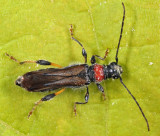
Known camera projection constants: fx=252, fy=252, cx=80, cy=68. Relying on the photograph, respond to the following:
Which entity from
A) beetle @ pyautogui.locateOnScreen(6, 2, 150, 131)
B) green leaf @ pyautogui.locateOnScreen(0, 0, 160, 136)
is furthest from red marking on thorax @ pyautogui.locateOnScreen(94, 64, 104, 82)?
green leaf @ pyautogui.locateOnScreen(0, 0, 160, 136)

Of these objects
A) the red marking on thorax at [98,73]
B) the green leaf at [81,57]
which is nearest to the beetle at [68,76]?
the red marking on thorax at [98,73]

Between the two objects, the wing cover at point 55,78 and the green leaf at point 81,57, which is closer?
the green leaf at point 81,57

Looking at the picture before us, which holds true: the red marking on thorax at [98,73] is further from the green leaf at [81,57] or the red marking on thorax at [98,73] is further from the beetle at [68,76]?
the green leaf at [81,57]

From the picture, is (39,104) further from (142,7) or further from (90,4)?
(142,7)

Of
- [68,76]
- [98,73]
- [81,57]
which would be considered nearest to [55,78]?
[68,76]

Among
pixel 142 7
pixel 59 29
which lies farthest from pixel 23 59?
pixel 142 7

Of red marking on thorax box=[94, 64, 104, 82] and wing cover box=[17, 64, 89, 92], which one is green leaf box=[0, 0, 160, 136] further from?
wing cover box=[17, 64, 89, 92]

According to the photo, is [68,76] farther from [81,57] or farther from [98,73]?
[98,73]

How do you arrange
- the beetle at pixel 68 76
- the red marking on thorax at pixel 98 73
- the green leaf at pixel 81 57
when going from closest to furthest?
the green leaf at pixel 81 57, the beetle at pixel 68 76, the red marking on thorax at pixel 98 73
